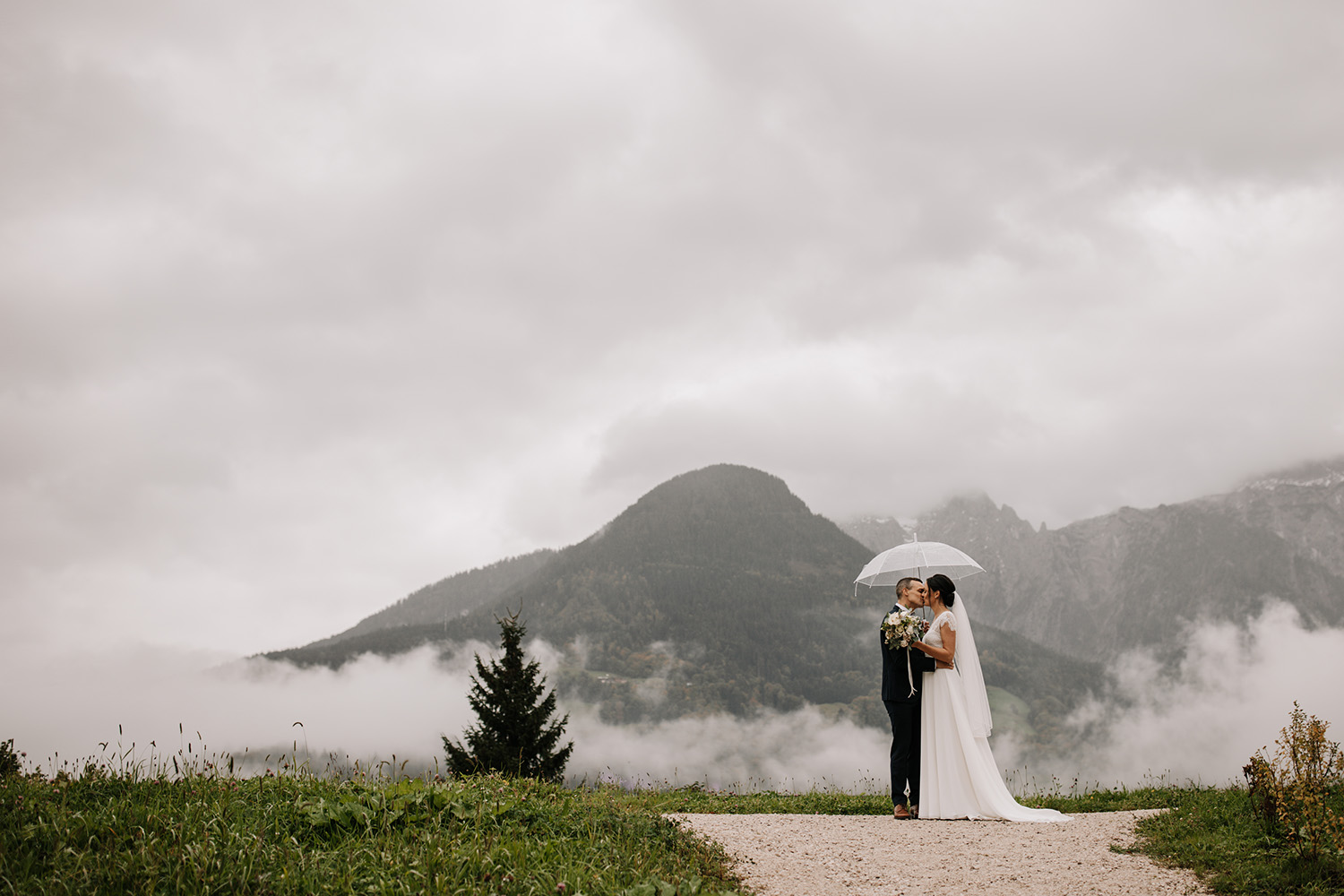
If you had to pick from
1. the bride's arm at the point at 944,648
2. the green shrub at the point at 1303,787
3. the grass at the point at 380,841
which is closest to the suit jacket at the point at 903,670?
the bride's arm at the point at 944,648

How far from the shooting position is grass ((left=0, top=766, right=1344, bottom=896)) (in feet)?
17.4

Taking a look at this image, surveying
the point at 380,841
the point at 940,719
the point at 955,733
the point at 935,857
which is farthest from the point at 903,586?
the point at 380,841

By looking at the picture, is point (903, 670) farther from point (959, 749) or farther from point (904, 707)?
point (959, 749)

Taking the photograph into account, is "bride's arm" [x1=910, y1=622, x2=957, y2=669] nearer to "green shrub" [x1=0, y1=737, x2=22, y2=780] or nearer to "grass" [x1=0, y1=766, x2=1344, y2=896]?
"grass" [x1=0, y1=766, x2=1344, y2=896]

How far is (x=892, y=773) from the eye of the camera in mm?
10648

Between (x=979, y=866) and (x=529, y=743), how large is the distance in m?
28.1

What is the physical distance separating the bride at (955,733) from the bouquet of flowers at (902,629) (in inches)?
5.9

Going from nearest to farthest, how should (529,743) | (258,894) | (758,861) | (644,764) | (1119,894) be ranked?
(258,894), (1119,894), (758,861), (529,743), (644,764)

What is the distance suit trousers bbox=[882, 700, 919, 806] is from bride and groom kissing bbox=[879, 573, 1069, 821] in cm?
1

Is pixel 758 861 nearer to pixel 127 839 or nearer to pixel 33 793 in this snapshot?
pixel 127 839

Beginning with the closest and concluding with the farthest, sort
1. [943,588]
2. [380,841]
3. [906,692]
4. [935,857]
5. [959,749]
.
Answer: [380,841] < [935,857] < [959,749] < [906,692] < [943,588]

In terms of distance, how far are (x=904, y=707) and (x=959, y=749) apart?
2.73ft

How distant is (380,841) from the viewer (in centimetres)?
625

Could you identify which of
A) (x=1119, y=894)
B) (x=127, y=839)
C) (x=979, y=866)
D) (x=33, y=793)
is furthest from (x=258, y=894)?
(x=1119, y=894)
